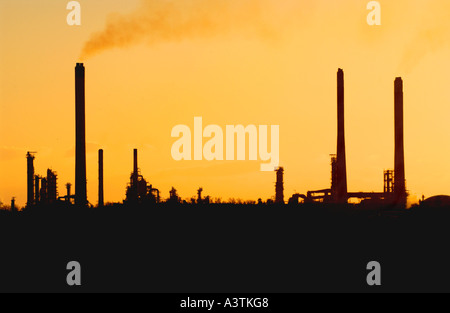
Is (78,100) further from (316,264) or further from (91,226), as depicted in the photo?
(316,264)

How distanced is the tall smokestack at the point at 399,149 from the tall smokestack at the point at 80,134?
15830 mm

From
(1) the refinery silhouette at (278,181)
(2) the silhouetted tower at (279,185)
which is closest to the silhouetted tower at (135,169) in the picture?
(1) the refinery silhouette at (278,181)

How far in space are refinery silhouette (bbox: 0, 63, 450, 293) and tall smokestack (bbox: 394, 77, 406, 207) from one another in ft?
16.2

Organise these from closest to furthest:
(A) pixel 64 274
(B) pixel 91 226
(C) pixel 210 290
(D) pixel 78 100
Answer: (C) pixel 210 290
(A) pixel 64 274
(B) pixel 91 226
(D) pixel 78 100

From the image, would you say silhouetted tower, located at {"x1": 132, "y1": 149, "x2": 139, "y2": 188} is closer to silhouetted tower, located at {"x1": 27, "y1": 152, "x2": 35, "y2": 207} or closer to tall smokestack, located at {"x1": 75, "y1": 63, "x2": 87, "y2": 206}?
silhouetted tower, located at {"x1": 27, "y1": 152, "x2": 35, "y2": 207}

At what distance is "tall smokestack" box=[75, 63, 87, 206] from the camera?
33.8 m

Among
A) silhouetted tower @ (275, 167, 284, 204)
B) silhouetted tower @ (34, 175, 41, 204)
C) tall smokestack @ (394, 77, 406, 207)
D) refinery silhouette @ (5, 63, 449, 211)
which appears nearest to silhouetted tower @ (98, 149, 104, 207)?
refinery silhouette @ (5, 63, 449, 211)

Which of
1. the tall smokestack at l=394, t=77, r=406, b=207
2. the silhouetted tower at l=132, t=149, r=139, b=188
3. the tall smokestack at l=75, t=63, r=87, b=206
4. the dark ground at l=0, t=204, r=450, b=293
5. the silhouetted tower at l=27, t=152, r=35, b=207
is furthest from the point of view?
the silhouetted tower at l=132, t=149, r=139, b=188

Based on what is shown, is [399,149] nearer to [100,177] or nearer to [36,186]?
[100,177]

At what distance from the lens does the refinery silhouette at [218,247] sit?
23.6 m
